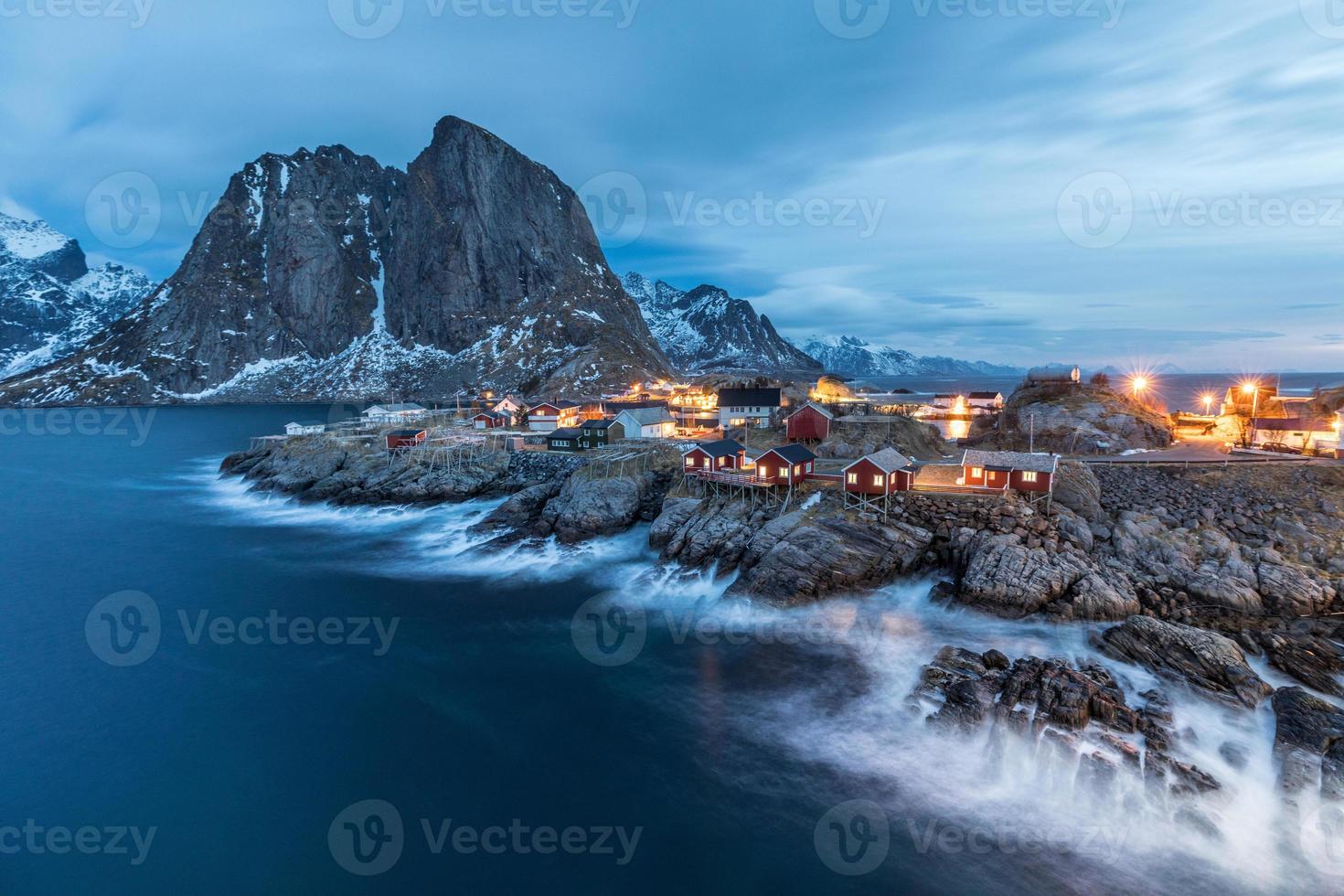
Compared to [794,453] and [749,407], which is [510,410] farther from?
[794,453]

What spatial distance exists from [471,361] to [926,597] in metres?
168

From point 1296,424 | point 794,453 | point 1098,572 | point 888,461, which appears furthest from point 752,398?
point 1296,424

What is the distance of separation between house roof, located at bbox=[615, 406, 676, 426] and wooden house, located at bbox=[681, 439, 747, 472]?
2160 centimetres

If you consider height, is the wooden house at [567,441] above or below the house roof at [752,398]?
below

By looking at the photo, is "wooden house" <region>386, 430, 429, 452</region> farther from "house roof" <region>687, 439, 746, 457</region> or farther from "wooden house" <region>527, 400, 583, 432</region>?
"house roof" <region>687, 439, 746, 457</region>

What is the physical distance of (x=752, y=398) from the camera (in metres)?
67.8

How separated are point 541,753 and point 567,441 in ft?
140

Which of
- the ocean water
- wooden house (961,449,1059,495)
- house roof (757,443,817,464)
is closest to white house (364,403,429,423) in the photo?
the ocean water

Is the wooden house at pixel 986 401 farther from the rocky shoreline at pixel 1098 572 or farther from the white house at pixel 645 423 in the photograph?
the white house at pixel 645 423

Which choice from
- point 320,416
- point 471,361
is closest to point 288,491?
point 320,416

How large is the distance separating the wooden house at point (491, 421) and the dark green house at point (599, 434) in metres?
22.9

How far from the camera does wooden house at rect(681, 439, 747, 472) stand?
43.1m

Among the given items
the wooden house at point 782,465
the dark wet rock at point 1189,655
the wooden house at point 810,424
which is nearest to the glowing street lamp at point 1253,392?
the wooden house at point 810,424

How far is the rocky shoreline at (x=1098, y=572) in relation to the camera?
2008cm
